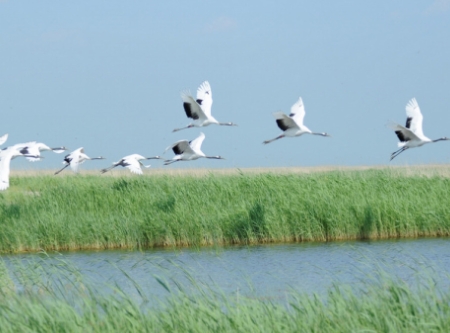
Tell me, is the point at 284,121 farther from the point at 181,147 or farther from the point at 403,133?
the point at 181,147

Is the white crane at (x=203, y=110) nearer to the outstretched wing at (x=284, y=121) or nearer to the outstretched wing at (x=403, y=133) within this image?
the outstretched wing at (x=284, y=121)

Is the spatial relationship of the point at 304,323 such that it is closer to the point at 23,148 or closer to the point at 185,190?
the point at 185,190

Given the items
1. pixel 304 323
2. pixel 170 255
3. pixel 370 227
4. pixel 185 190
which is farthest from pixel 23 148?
pixel 304 323

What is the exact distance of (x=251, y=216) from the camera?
15516 mm

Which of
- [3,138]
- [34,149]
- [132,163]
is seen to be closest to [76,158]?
[34,149]

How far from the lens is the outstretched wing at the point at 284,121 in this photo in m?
15.3

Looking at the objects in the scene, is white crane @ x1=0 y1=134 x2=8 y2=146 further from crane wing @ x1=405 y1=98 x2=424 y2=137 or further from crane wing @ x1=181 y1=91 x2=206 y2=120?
crane wing @ x1=405 y1=98 x2=424 y2=137

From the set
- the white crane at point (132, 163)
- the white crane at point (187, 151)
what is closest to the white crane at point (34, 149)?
the white crane at point (132, 163)

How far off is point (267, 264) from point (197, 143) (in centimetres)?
608

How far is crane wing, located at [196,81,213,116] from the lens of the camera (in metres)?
16.5

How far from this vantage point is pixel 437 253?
1322cm

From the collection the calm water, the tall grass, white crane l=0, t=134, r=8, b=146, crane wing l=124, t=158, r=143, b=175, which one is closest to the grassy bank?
the calm water

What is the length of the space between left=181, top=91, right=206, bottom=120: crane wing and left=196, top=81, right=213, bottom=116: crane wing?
23 cm

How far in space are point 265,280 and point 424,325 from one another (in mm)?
5334
